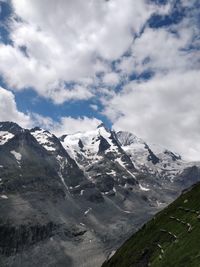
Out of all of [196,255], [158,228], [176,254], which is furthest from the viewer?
[158,228]

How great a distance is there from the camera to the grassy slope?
2692 inches

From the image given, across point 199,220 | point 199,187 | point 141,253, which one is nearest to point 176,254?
point 199,220

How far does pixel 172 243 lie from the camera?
81.2m

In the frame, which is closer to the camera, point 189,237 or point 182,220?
point 189,237

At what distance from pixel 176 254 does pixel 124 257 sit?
41.6 meters

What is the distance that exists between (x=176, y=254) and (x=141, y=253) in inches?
906

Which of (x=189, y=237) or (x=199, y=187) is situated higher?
(x=199, y=187)

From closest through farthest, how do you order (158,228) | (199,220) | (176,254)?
(176,254) < (199,220) < (158,228)

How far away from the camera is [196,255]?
212 ft

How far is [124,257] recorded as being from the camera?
110562 millimetres

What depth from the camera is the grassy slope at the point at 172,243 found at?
68.4 meters

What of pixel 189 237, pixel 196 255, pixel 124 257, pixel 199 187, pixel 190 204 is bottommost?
pixel 196 255

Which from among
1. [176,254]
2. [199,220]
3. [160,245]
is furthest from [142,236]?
[176,254]

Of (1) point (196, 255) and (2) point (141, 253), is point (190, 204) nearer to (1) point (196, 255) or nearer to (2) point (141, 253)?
(2) point (141, 253)
